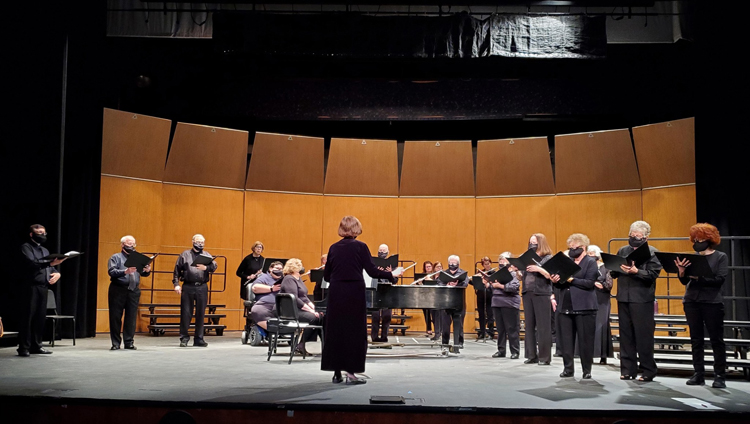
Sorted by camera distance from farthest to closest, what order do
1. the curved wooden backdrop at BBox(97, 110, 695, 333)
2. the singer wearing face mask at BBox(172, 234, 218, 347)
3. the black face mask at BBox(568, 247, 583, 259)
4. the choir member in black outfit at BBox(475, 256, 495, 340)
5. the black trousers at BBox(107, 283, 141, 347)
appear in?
the choir member in black outfit at BBox(475, 256, 495, 340) → the curved wooden backdrop at BBox(97, 110, 695, 333) → the singer wearing face mask at BBox(172, 234, 218, 347) → the black trousers at BBox(107, 283, 141, 347) → the black face mask at BBox(568, 247, 583, 259)

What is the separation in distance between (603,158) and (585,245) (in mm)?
6213

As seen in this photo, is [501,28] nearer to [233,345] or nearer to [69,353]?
[233,345]

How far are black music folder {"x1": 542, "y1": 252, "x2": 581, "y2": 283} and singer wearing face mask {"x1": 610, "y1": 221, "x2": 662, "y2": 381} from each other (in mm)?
419

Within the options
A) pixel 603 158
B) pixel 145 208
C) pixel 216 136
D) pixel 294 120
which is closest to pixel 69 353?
pixel 145 208

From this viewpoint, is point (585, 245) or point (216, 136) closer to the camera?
point (585, 245)

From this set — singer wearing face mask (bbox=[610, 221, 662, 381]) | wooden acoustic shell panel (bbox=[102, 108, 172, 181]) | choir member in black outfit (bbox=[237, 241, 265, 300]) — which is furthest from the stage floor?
wooden acoustic shell panel (bbox=[102, 108, 172, 181])

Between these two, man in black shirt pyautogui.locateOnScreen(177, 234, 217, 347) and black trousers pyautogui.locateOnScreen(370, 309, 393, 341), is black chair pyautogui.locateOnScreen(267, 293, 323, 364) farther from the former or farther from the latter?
black trousers pyautogui.locateOnScreen(370, 309, 393, 341)

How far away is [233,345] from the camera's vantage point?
9.15 meters

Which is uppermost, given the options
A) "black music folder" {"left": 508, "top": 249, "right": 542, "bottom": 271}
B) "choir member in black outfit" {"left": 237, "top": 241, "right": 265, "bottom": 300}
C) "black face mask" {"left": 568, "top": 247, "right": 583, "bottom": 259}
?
"black face mask" {"left": 568, "top": 247, "right": 583, "bottom": 259}

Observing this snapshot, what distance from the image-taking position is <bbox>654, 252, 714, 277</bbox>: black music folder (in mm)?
5406

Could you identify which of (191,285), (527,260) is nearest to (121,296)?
(191,285)

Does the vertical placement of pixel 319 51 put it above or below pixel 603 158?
above

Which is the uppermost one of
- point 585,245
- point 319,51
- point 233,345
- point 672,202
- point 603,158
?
point 319,51

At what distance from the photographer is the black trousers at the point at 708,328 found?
5473 mm
